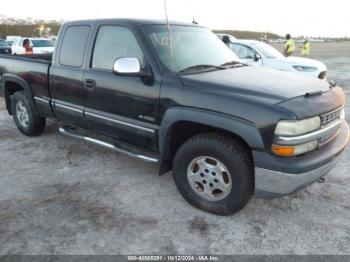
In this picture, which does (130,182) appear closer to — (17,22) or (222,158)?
(222,158)

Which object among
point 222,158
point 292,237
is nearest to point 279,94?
point 222,158

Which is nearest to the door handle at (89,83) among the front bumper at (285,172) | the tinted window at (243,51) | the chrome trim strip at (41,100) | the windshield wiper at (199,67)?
the chrome trim strip at (41,100)

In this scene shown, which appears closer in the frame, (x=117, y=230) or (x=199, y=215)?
(x=117, y=230)

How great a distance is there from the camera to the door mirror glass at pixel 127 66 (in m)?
3.37

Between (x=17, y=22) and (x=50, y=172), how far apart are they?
155 ft

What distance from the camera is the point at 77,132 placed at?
15.4 feet

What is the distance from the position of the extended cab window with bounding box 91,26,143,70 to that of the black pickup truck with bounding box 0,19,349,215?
0.01 metres

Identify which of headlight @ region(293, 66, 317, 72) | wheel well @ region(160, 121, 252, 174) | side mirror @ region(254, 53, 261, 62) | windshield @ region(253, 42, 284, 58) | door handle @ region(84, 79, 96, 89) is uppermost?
windshield @ region(253, 42, 284, 58)

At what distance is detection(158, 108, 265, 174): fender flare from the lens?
9.41 feet

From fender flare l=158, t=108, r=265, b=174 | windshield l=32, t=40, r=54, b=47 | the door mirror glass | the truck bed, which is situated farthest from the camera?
windshield l=32, t=40, r=54, b=47

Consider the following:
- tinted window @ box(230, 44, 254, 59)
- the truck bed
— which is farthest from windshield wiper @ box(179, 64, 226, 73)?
tinted window @ box(230, 44, 254, 59)

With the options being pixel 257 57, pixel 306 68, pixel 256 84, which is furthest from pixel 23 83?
pixel 306 68

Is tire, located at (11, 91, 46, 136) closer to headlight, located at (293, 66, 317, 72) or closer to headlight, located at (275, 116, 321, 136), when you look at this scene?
headlight, located at (275, 116, 321, 136)

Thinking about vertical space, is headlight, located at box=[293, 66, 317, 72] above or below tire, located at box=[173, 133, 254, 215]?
above
